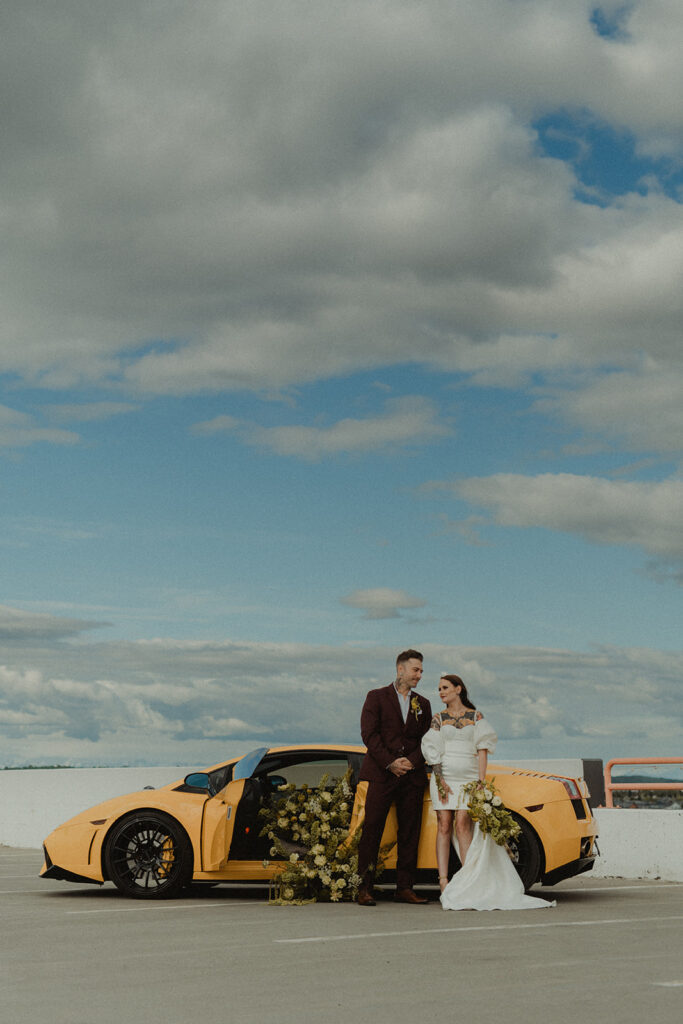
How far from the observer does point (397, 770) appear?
10.6 m

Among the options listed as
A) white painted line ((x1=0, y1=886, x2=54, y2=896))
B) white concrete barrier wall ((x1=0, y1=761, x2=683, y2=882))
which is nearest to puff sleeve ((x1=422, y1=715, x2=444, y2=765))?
white painted line ((x1=0, y1=886, x2=54, y2=896))

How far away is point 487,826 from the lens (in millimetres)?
10562

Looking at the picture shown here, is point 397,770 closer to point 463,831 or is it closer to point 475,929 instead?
point 463,831

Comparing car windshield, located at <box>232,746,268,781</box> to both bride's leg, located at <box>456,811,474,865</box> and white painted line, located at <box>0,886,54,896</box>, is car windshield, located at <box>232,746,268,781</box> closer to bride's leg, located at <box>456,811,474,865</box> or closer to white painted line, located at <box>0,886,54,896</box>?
bride's leg, located at <box>456,811,474,865</box>

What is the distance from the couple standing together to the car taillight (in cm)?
91

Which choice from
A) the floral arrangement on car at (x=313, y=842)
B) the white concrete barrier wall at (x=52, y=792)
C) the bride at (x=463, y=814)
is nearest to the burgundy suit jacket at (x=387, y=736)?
the bride at (x=463, y=814)

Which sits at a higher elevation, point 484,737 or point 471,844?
point 484,737

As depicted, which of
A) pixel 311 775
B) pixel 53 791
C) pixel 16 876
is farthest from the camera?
pixel 53 791

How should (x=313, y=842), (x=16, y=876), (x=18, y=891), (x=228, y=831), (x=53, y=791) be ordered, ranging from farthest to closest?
(x=53, y=791)
(x=16, y=876)
(x=18, y=891)
(x=228, y=831)
(x=313, y=842)

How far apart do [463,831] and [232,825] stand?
1977mm

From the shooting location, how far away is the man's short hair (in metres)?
11.0

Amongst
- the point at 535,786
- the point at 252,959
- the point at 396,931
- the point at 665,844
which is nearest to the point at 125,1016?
the point at 252,959

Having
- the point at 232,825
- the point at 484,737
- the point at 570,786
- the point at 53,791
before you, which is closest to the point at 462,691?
the point at 484,737

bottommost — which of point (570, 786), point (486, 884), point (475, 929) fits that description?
point (475, 929)
